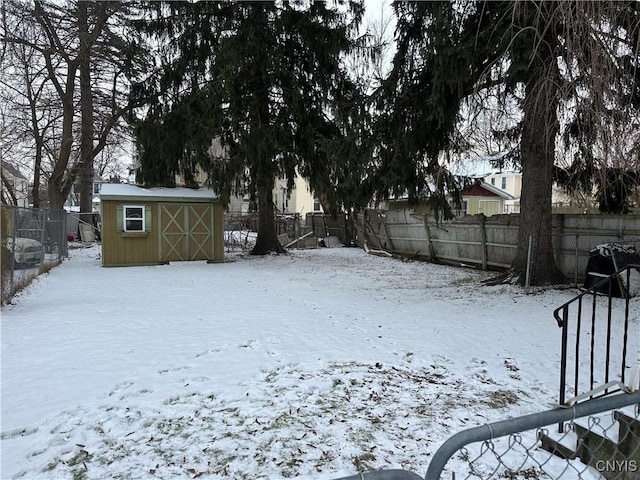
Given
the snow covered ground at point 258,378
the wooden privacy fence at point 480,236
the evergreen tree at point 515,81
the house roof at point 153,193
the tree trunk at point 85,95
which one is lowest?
the snow covered ground at point 258,378

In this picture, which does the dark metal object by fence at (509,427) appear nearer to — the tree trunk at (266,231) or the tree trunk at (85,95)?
the tree trunk at (266,231)

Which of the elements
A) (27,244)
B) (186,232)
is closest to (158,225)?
(186,232)

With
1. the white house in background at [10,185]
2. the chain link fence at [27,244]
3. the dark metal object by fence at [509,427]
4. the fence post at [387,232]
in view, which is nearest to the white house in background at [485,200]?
the fence post at [387,232]

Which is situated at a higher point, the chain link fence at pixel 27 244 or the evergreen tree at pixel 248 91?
the evergreen tree at pixel 248 91

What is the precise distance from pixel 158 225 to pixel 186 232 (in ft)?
2.90

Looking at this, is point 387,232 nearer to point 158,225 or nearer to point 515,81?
point 158,225

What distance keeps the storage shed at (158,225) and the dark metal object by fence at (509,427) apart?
41.5ft

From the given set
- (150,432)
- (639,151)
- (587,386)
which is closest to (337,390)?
(150,432)

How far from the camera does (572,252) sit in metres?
9.29

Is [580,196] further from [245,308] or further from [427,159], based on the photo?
[245,308]

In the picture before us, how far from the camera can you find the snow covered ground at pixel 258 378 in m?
2.78

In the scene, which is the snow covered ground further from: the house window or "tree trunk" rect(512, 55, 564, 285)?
the house window

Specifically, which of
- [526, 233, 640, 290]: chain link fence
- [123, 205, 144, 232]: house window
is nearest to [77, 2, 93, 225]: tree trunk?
[123, 205, 144, 232]: house window

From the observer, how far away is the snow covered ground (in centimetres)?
278
